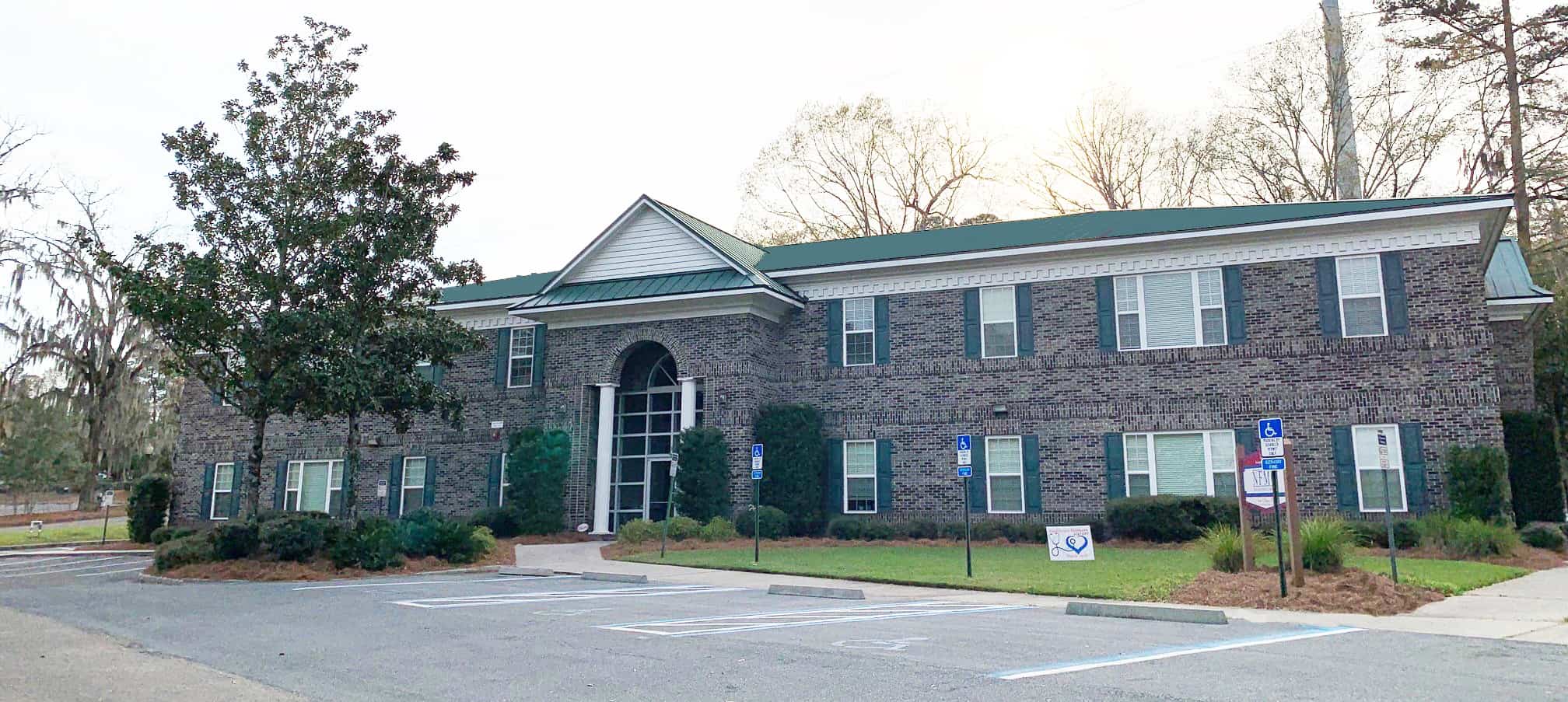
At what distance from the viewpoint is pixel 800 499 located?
25062mm

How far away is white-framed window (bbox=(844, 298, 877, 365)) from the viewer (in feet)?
86.4

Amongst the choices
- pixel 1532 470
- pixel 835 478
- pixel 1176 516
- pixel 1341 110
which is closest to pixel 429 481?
pixel 835 478

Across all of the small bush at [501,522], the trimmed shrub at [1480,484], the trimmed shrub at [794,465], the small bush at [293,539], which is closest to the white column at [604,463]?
the small bush at [501,522]

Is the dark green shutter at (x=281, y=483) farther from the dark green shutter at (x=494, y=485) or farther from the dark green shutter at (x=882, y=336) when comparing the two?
the dark green shutter at (x=882, y=336)

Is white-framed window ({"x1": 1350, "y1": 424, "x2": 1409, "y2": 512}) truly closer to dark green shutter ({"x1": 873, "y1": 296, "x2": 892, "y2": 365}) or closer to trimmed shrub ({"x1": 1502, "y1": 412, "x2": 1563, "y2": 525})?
trimmed shrub ({"x1": 1502, "y1": 412, "x2": 1563, "y2": 525})

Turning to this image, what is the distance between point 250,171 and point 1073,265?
693 inches

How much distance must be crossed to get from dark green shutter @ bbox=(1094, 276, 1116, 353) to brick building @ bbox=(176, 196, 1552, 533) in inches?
2.0

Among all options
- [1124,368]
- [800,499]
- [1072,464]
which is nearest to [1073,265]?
[1124,368]

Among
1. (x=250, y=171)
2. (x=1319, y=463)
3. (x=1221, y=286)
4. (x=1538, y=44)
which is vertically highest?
(x=1538, y=44)

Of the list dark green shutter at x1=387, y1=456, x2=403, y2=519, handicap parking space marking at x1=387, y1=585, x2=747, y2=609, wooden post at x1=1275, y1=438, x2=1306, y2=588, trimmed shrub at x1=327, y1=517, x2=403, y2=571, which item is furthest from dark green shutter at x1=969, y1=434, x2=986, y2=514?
dark green shutter at x1=387, y1=456, x2=403, y2=519

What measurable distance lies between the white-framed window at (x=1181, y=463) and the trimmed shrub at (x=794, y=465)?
709cm

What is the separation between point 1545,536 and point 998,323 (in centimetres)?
1127

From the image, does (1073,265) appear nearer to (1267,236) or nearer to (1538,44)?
(1267,236)

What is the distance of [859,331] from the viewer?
86.8 ft
